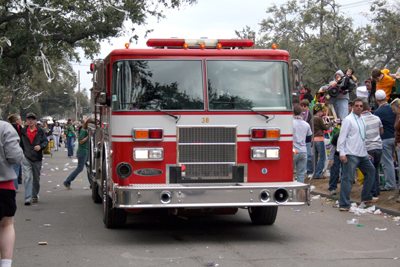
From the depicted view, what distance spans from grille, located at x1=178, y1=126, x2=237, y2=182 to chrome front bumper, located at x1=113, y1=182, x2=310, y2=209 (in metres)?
0.24

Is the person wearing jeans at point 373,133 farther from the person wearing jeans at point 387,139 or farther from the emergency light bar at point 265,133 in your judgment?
the emergency light bar at point 265,133

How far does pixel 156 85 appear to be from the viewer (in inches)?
295

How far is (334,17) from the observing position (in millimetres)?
40906

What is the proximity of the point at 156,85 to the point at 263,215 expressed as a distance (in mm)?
2849

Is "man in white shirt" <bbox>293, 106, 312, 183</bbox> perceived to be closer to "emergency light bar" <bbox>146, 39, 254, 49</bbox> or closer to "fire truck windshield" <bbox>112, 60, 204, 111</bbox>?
"emergency light bar" <bbox>146, 39, 254, 49</bbox>

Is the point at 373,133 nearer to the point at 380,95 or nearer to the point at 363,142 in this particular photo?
the point at 363,142

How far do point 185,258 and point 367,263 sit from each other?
2.17 m

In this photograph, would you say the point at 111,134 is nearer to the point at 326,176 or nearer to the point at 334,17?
the point at 326,176

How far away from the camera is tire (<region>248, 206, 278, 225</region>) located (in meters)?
8.57

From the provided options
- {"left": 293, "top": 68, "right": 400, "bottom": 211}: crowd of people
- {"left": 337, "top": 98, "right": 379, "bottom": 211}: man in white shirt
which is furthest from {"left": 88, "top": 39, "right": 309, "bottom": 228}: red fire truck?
{"left": 337, "top": 98, "right": 379, "bottom": 211}: man in white shirt

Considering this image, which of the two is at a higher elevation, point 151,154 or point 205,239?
point 151,154

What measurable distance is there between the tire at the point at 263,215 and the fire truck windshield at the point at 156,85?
87.3 inches

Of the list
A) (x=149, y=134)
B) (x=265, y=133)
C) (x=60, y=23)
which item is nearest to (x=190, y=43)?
(x=149, y=134)

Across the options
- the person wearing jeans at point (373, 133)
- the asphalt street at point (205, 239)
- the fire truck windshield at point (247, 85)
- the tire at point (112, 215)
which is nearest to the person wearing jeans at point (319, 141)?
the person wearing jeans at point (373, 133)
